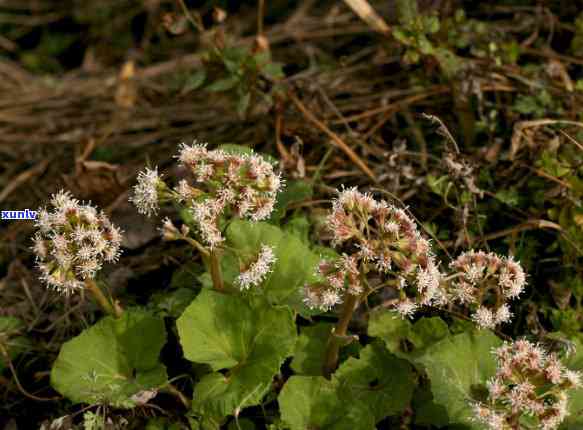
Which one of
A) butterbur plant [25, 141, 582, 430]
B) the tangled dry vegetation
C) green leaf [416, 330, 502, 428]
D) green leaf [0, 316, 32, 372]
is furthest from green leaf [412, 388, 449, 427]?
green leaf [0, 316, 32, 372]

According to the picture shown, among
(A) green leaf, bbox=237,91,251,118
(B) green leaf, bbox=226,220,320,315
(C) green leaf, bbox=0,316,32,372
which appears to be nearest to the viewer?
(B) green leaf, bbox=226,220,320,315

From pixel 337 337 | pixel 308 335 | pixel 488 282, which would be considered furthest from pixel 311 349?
pixel 488 282

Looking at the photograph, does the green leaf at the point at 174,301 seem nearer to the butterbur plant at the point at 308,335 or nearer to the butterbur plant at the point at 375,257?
the butterbur plant at the point at 308,335

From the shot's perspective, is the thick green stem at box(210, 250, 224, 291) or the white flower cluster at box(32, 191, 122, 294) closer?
the white flower cluster at box(32, 191, 122, 294)

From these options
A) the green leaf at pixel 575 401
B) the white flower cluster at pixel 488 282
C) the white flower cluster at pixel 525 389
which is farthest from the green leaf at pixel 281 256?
the green leaf at pixel 575 401

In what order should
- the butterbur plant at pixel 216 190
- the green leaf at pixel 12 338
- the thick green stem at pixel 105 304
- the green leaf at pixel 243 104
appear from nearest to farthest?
1. the butterbur plant at pixel 216 190
2. the thick green stem at pixel 105 304
3. the green leaf at pixel 12 338
4. the green leaf at pixel 243 104

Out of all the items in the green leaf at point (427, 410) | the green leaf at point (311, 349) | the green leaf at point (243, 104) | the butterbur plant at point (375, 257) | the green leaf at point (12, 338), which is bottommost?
the green leaf at point (427, 410)

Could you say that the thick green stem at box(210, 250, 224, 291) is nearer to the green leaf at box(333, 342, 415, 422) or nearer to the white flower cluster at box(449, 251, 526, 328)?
the green leaf at box(333, 342, 415, 422)

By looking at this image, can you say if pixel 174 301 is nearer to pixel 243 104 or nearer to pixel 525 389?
pixel 243 104
